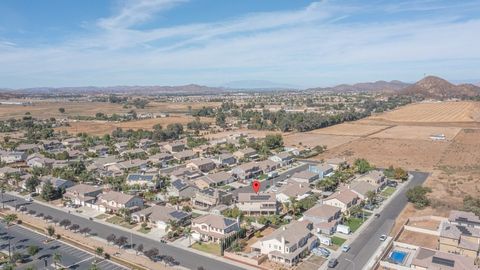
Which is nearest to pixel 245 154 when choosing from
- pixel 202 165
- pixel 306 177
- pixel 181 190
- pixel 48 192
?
pixel 202 165

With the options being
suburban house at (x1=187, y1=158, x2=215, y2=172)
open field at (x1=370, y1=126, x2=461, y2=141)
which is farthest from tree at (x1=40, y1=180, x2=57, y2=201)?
open field at (x1=370, y1=126, x2=461, y2=141)

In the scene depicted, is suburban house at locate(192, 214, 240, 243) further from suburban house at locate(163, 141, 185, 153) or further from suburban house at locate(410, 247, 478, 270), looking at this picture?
suburban house at locate(163, 141, 185, 153)

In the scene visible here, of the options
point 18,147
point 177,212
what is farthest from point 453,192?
point 18,147

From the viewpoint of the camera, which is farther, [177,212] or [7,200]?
[7,200]

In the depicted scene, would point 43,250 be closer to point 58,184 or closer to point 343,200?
point 58,184

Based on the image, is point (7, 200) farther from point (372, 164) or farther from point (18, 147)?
point (372, 164)

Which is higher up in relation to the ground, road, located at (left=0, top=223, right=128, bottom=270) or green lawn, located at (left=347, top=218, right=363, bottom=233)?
green lawn, located at (left=347, top=218, right=363, bottom=233)

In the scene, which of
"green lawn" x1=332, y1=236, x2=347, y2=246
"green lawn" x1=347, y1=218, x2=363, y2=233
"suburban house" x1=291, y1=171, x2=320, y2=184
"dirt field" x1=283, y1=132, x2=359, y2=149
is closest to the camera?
"green lawn" x1=332, y1=236, x2=347, y2=246
